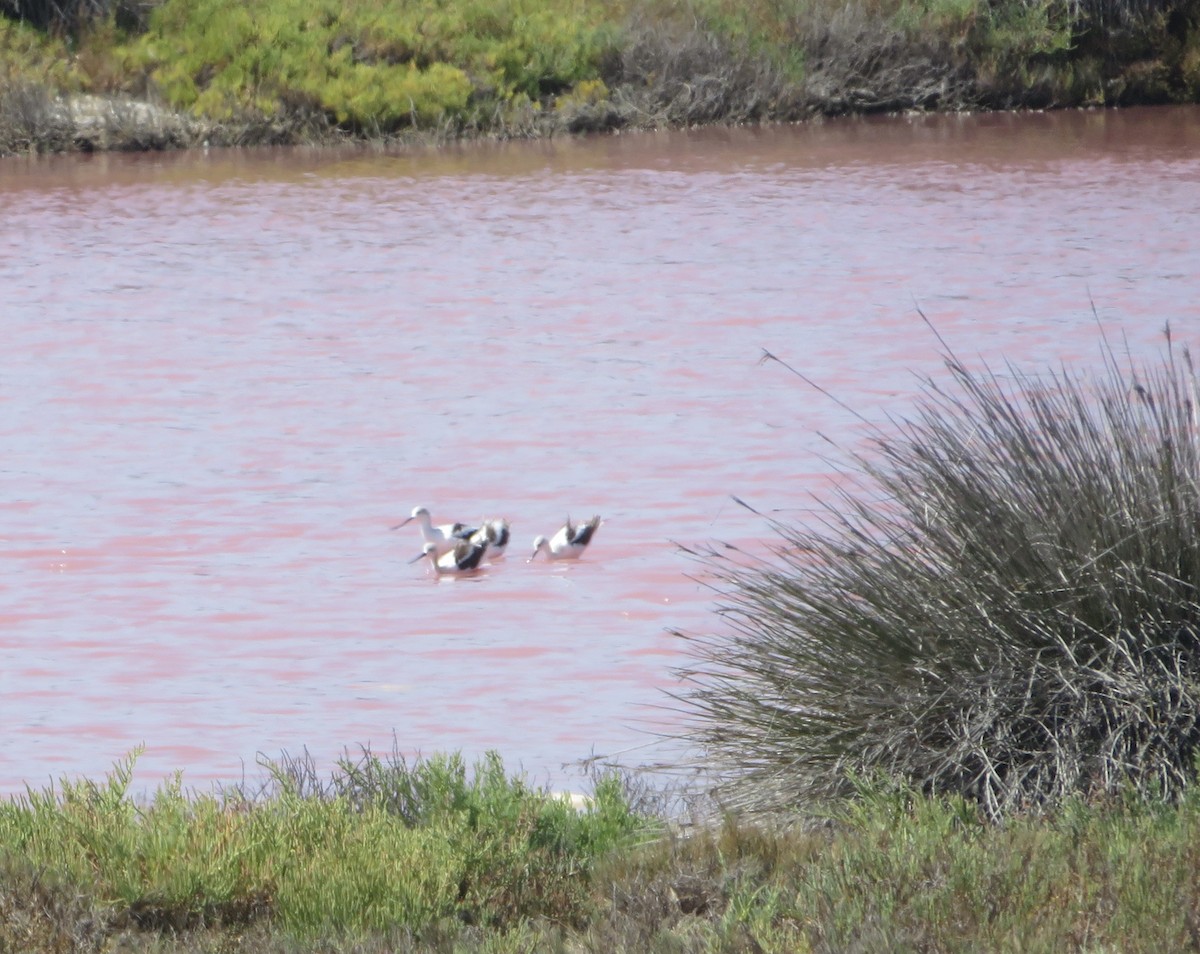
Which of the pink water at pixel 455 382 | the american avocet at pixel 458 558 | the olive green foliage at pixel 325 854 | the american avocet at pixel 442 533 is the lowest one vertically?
the pink water at pixel 455 382

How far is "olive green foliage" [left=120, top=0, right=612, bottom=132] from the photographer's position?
30969mm

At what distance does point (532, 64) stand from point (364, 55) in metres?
2.62

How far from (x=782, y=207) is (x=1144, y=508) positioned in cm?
1776

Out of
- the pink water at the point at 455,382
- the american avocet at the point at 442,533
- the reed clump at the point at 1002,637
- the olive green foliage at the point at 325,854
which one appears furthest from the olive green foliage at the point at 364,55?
the olive green foliage at the point at 325,854

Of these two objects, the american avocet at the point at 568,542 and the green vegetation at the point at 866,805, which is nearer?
the green vegetation at the point at 866,805

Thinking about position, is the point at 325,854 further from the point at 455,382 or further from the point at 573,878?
the point at 455,382

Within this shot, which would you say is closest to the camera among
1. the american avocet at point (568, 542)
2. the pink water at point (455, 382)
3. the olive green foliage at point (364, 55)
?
the pink water at point (455, 382)

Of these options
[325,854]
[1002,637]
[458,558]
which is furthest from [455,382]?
[325,854]

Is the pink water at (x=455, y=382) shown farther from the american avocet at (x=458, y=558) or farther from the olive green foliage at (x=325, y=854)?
the olive green foliage at (x=325, y=854)

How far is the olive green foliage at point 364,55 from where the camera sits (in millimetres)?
30969

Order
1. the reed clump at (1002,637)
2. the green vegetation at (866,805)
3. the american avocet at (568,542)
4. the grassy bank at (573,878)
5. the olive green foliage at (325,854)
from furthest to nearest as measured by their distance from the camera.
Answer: the american avocet at (568,542)
the reed clump at (1002,637)
the olive green foliage at (325,854)
the green vegetation at (866,805)
the grassy bank at (573,878)

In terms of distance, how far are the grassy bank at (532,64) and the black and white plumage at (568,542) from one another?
2131 cm

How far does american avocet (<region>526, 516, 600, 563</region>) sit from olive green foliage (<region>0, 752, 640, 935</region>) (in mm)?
4268

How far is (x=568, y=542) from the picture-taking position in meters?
9.85
